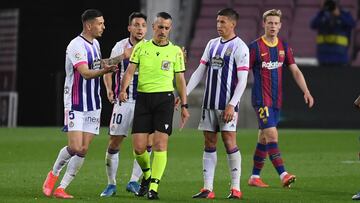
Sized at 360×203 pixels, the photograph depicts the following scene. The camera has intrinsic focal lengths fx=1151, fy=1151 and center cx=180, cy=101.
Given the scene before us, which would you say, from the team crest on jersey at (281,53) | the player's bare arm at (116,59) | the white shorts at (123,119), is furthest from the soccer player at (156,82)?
the team crest on jersey at (281,53)

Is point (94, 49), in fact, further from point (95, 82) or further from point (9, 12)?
point (9, 12)

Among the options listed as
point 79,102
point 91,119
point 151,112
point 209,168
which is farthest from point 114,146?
point 209,168

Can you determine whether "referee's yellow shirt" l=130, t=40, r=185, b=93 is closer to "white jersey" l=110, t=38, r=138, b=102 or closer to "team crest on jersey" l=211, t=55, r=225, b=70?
"team crest on jersey" l=211, t=55, r=225, b=70

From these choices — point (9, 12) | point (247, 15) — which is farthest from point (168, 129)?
point (247, 15)

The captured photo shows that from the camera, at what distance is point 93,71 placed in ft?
38.3

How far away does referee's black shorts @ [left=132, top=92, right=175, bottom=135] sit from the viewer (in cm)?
1176

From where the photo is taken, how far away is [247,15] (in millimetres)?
30766

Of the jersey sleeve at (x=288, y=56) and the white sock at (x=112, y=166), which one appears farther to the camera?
the jersey sleeve at (x=288, y=56)

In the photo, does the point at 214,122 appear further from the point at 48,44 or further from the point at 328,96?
the point at 48,44

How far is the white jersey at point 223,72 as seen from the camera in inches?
479

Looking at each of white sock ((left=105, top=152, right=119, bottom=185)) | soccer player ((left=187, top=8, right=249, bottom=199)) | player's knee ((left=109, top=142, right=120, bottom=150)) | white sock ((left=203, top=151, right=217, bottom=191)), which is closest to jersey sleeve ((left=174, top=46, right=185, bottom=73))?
soccer player ((left=187, top=8, right=249, bottom=199))

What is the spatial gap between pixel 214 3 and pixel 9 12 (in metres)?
5.99

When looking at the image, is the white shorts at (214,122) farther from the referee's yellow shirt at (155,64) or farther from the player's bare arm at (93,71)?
the player's bare arm at (93,71)

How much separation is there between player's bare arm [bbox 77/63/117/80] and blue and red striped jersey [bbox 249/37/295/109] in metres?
2.85
